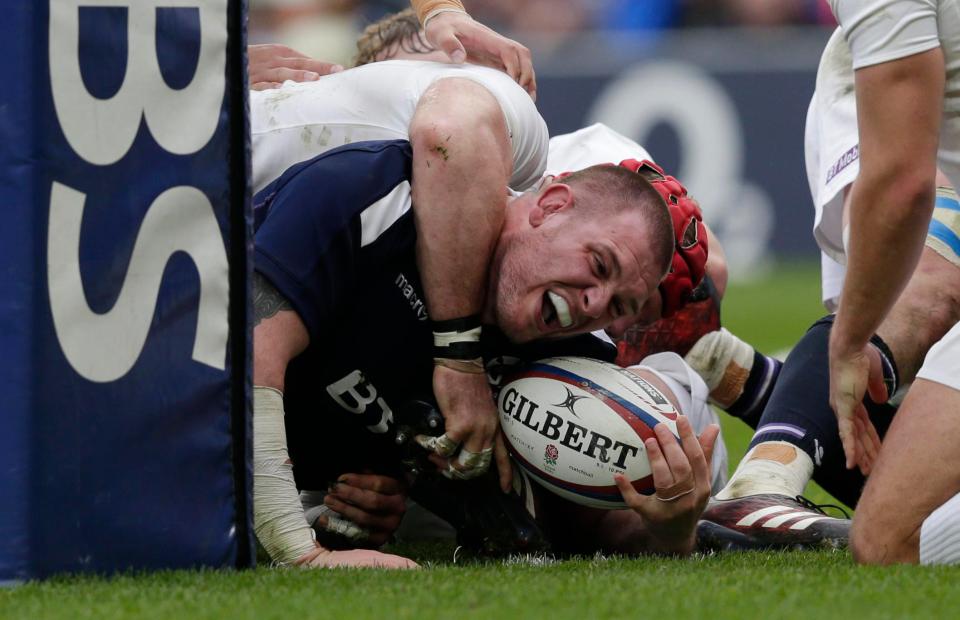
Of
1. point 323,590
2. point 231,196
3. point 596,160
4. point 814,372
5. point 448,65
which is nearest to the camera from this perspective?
point 323,590

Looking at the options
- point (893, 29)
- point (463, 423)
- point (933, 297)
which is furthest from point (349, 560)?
point (933, 297)

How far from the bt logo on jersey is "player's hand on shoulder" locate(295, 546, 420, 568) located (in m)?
0.50

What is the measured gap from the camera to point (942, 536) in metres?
2.78

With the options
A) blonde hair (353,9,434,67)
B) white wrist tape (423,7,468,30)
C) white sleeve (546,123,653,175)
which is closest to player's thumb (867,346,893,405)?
white wrist tape (423,7,468,30)

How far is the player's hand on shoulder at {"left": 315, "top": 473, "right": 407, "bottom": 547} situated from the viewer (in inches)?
131

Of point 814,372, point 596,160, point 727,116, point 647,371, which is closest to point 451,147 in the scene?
point 647,371

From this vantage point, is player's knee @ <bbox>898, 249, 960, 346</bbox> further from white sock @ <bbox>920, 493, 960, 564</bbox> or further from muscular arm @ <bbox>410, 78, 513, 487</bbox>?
muscular arm @ <bbox>410, 78, 513, 487</bbox>

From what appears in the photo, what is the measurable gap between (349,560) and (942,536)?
1.11 m

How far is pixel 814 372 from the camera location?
3939 mm

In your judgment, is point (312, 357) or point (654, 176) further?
point (654, 176)

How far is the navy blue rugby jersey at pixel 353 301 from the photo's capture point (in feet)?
10.1

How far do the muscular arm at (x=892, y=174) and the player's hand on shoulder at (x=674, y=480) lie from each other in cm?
44

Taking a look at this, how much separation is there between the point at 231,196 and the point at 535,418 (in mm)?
831

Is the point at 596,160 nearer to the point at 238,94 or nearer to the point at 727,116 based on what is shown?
the point at 238,94
